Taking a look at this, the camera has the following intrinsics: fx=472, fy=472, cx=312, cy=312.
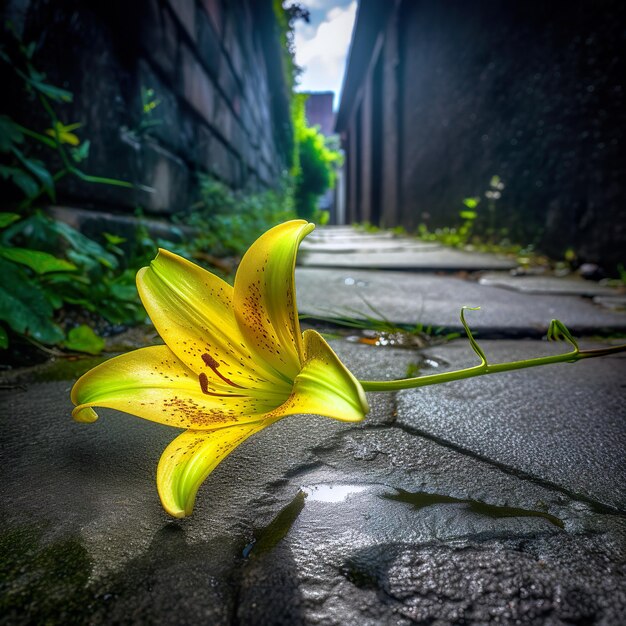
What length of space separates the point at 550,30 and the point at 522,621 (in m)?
4.99

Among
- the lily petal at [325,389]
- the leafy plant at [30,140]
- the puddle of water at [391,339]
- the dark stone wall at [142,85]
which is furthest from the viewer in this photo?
the dark stone wall at [142,85]

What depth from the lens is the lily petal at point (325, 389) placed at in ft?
1.54

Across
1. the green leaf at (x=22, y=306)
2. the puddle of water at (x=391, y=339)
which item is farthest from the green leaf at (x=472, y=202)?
the green leaf at (x=22, y=306)

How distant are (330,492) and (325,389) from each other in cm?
27

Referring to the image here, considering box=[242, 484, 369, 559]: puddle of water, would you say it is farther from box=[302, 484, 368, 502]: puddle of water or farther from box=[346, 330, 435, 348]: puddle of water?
box=[346, 330, 435, 348]: puddle of water

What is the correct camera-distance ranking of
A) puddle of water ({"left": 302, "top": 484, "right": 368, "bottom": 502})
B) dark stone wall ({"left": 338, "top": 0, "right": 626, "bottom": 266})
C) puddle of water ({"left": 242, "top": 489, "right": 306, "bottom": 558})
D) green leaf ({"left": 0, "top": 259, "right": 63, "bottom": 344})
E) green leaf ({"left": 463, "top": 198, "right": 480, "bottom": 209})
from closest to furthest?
puddle of water ({"left": 242, "top": 489, "right": 306, "bottom": 558})
puddle of water ({"left": 302, "top": 484, "right": 368, "bottom": 502})
green leaf ({"left": 0, "top": 259, "right": 63, "bottom": 344})
dark stone wall ({"left": 338, "top": 0, "right": 626, "bottom": 266})
green leaf ({"left": 463, "top": 198, "right": 480, "bottom": 209})

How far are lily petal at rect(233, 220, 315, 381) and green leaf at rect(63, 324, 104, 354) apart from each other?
2.91 feet

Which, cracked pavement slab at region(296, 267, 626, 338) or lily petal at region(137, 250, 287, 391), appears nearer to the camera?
lily petal at region(137, 250, 287, 391)

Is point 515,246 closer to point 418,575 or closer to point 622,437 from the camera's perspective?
A: point 622,437

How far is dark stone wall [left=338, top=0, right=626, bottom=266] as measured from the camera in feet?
11.4

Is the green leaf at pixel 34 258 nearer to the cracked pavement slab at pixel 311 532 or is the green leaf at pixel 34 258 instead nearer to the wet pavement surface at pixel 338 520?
the wet pavement surface at pixel 338 520

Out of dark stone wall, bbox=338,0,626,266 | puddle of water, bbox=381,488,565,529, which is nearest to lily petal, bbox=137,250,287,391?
puddle of water, bbox=381,488,565,529

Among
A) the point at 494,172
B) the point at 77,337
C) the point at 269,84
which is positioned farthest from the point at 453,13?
the point at 77,337

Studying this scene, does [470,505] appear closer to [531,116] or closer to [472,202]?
[531,116]
